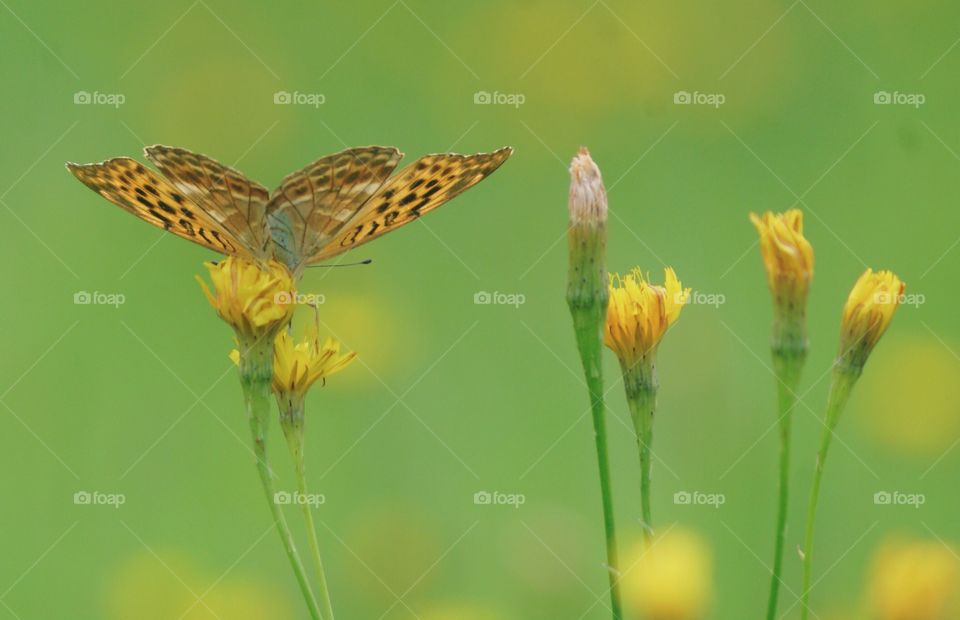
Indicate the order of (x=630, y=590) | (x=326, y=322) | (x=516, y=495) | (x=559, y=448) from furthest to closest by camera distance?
(x=326, y=322) → (x=559, y=448) → (x=516, y=495) → (x=630, y=590)

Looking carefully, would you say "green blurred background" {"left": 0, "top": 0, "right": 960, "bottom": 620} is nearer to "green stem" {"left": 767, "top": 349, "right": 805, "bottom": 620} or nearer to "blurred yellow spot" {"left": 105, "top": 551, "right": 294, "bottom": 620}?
"blurred yellow spot" {"left": 105, "top": 551, "right": 294, "bottom": 620}

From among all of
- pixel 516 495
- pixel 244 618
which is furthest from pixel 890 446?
pixel 244 618

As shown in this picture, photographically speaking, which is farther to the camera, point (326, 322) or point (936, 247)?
point (936, 247)

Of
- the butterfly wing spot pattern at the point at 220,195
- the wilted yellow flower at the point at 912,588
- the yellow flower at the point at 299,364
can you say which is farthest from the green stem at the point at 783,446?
the butterfly wing spot pattern at the point at 220,195

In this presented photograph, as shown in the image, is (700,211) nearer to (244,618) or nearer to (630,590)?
(244,618)

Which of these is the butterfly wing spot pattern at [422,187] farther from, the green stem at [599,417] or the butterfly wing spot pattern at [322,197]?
the green stem at [599,417]

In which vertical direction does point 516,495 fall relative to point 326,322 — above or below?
below

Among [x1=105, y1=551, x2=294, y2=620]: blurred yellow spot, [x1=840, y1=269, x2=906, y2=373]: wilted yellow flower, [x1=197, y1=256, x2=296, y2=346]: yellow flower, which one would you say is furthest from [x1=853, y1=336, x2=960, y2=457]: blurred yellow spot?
[x1=197, y1=256, x2=296, y2=346]: yellow flower
